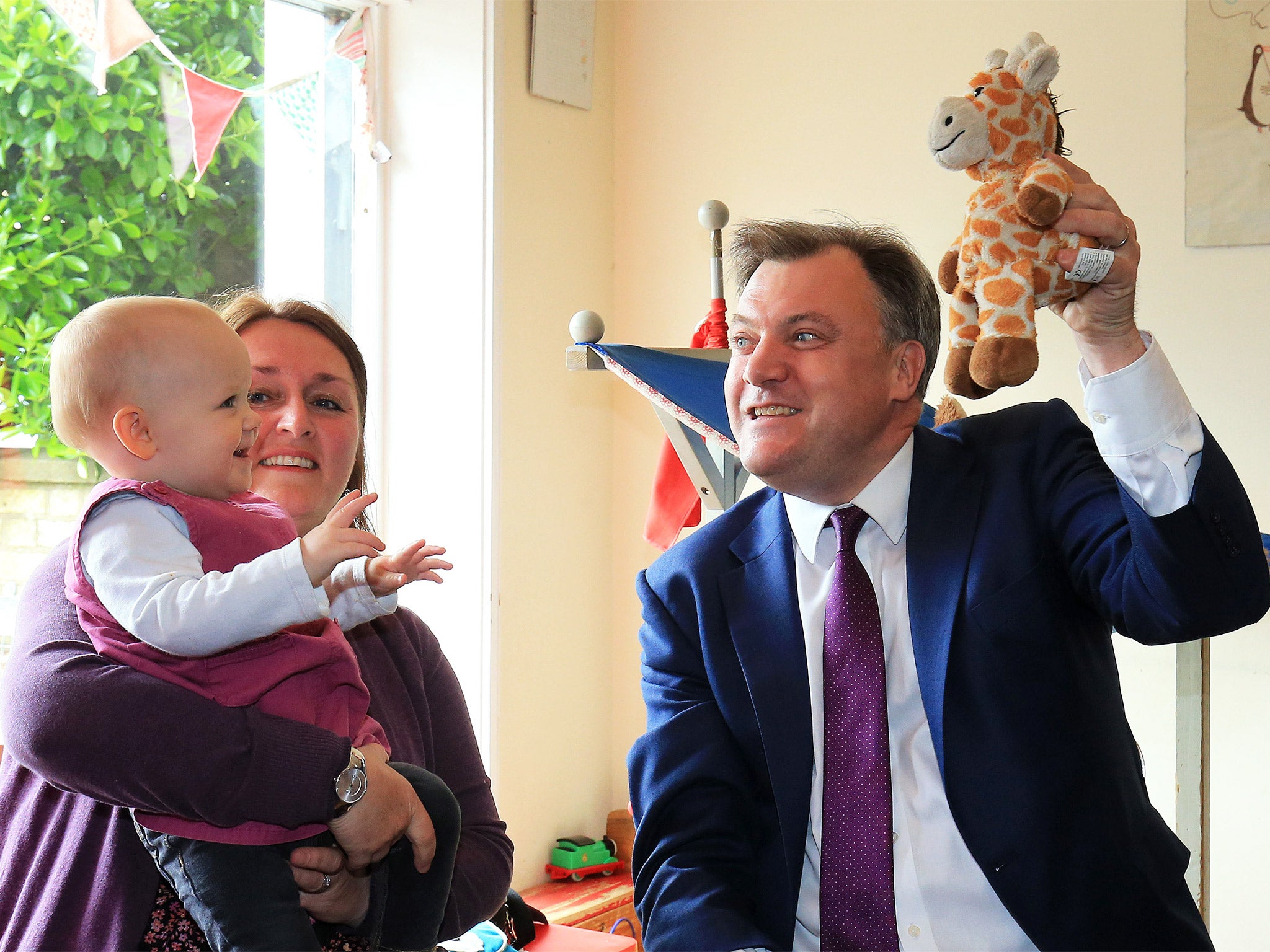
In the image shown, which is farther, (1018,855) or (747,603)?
(747,603)

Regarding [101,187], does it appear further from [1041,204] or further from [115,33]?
[1041,204]

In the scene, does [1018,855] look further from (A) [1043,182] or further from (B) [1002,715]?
(A) [1043,182]

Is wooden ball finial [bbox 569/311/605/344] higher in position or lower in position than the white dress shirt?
higher

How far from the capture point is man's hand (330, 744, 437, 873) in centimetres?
113

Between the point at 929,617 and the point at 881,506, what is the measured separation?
169mm

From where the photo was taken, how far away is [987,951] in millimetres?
1282

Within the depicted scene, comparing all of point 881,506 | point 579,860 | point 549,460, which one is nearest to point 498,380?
point 549,460

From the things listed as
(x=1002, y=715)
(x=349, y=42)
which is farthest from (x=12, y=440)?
(x=1002, y=715)

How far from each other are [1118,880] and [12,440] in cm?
219

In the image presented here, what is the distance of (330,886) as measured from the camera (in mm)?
1176

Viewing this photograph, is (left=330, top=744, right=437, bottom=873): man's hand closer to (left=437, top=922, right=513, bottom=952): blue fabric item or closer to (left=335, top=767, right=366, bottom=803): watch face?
(left=335, top=767, right=366, bottom=803): watch face

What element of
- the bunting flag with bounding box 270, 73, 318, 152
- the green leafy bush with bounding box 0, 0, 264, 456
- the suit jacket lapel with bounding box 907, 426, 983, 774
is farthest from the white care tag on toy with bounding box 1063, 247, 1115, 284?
the bunting flag with bounding box 270, 73, 318, 152

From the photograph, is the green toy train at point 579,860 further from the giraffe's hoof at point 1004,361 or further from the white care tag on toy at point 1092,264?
the white care tag on toy at point 1092,264

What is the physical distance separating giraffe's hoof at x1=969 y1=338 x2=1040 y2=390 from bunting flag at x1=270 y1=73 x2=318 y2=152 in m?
2.15
